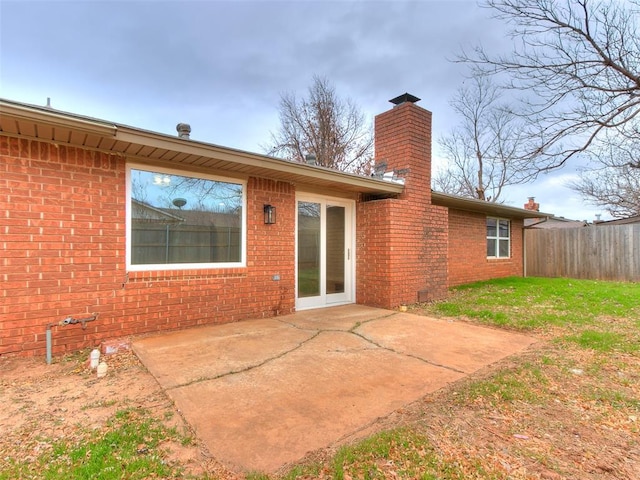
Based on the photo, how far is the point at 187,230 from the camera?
4.95 metres

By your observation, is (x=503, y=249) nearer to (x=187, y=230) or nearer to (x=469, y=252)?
(x=469, y=252)

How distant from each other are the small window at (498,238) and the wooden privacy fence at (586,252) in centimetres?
183

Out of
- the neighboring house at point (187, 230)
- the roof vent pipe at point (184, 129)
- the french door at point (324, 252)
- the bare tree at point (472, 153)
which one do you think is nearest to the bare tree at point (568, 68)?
the neighboring house at point (187, 230)

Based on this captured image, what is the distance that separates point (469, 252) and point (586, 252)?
5.69 metres

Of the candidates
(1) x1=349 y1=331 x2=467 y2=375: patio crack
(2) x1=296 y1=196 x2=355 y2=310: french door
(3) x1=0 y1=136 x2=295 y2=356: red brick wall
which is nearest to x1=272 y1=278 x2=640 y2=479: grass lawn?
(1) x1=349 y1=331 x2=467 y2=375: patio crack

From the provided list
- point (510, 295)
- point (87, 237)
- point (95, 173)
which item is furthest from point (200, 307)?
point (510, 295)

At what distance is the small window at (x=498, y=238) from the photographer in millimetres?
11109

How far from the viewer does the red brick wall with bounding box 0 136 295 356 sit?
365 centimetres

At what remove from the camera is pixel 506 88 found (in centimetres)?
486

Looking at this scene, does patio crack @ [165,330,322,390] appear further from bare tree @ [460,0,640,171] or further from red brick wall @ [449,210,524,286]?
red brick wall @ [449,210,524,286]

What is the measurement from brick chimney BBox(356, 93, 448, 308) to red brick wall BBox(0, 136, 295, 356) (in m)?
3.19

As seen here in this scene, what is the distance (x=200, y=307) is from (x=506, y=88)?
18.5ft

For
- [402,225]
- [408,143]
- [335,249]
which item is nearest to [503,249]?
[402,225]

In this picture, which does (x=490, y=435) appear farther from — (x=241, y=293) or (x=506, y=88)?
(x=506, y=88)
